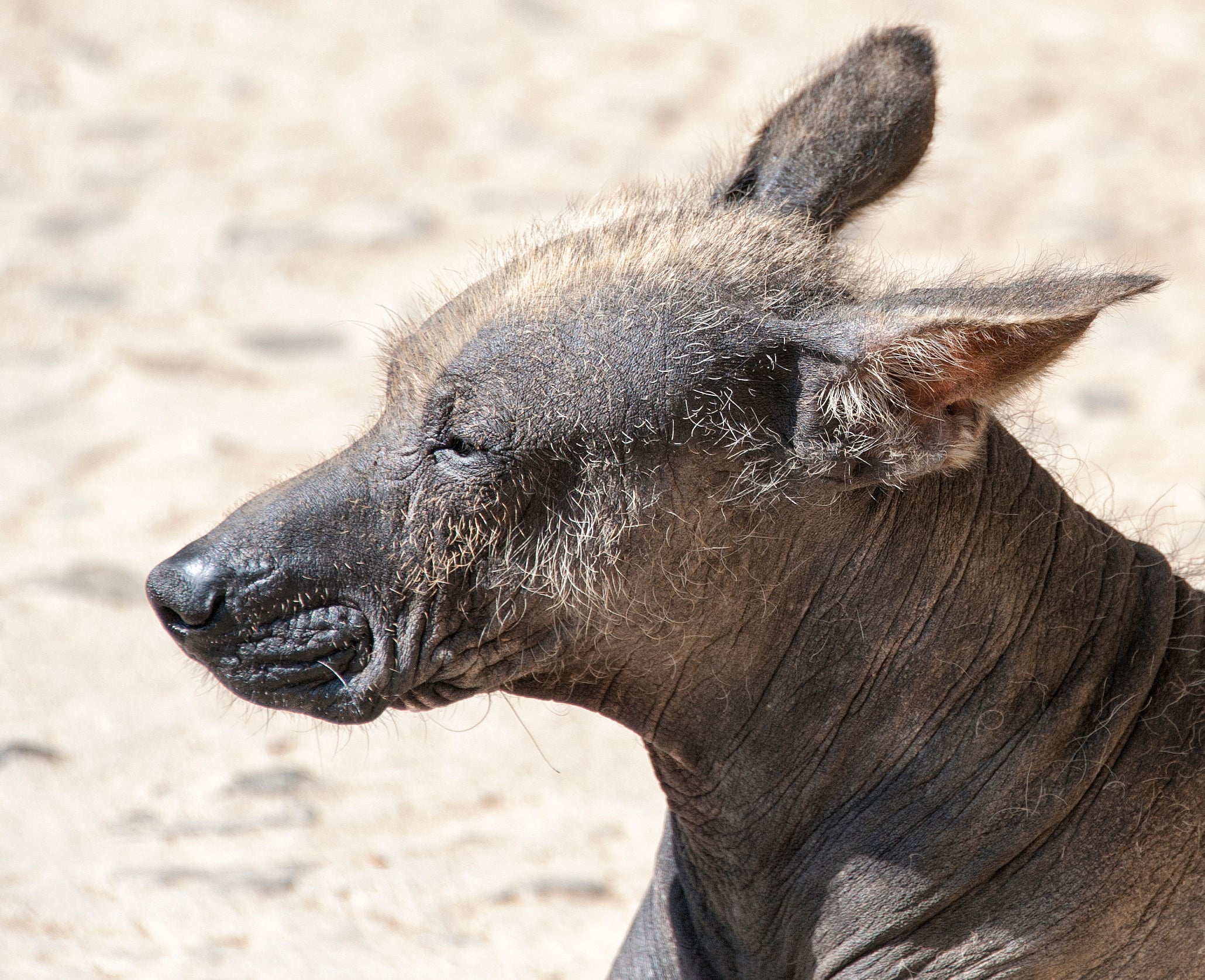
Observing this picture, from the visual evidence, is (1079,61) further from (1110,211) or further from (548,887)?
(548,887)

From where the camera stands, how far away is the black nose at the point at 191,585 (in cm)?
292

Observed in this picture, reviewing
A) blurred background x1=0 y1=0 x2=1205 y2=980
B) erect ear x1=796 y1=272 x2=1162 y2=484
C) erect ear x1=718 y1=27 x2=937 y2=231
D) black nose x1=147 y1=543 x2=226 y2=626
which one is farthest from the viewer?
blurred background x1=0 y1=0 x2=1205 y2=980

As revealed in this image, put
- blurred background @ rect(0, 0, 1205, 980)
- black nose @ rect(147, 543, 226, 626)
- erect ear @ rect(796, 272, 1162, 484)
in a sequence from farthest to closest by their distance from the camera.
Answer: blurred background @ rect(0, 0, 1205, 980)
black nose @ rect(147, 543, 226, 626)
erect ear @ rect(796, 272, 1162, 484)

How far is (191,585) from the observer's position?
293cm

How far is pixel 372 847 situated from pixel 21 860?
3.27 ft

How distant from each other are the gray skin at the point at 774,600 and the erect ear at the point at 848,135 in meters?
0.35

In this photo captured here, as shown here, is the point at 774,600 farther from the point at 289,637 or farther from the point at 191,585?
the point at 191,585

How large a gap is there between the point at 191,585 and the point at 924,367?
4.74 ft

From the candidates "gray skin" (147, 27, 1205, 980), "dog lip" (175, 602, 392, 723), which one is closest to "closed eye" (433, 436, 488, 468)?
"gray skin" (147, 27, 1205, 980)

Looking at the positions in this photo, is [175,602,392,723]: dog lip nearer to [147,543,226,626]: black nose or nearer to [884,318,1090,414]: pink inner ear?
[147,543,226,626]: black nose

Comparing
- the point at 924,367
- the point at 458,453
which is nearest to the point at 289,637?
the point at 458,453

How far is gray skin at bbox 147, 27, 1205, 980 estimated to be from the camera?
2945 millimetres

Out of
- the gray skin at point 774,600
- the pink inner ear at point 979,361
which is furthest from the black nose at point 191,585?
the pink inner ear at point 979,361

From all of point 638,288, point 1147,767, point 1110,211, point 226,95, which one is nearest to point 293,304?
point 226,95
